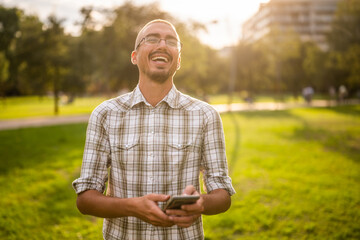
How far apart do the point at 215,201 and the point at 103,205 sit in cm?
75

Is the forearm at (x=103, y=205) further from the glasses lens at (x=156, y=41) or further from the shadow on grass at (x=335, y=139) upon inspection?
the shadow on grass at (x=335, y=139)

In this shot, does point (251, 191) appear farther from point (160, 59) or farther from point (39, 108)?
point (39, 108)

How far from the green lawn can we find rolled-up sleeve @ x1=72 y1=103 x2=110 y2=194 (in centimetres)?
305

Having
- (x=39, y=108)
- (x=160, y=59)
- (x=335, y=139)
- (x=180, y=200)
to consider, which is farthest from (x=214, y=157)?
(x=39, y=108)

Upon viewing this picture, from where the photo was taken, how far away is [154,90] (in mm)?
2203

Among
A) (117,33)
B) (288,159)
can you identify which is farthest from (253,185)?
(117,33)

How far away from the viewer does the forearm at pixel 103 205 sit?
1821mm

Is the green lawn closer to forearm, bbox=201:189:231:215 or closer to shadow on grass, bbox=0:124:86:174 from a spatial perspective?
shadow on grass, bbox=0:124:86:174

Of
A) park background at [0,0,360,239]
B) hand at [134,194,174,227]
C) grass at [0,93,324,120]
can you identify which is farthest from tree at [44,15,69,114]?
hand at [134,194,174,227]

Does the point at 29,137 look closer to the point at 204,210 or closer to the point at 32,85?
the point at 204,210

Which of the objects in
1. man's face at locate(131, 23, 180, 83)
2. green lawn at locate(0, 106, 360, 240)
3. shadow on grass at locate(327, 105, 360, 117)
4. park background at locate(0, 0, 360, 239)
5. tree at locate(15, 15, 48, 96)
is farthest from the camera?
shadow on grass at locate(327, 105, 360, 117)

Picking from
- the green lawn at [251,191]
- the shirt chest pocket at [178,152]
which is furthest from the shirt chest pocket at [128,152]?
the green lawn at [251,191]

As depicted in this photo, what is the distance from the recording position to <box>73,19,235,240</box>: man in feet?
6.79

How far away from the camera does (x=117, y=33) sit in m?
15.8
